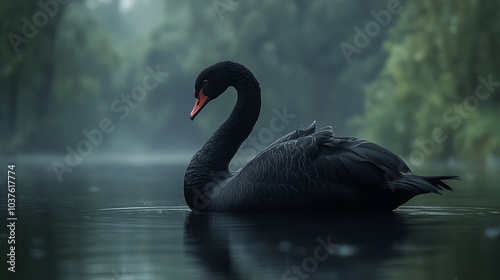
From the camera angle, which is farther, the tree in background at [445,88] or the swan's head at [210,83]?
the tree in background at [445,88]

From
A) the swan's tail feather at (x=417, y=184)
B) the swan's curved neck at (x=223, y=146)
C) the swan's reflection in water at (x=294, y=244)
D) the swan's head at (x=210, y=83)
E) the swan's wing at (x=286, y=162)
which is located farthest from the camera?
the swan's head at (x=210, y=83)

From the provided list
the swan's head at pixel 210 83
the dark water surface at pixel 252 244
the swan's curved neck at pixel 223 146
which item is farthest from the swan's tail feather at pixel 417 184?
the swan's head at pixel 210 83

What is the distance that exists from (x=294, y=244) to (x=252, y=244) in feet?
0.81

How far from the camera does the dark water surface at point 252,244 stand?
475 cm

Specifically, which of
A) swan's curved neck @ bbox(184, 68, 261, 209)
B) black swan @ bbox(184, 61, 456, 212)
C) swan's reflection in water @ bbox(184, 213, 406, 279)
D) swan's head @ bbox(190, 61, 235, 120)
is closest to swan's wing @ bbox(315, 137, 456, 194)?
black swan @ bbox(184, 61, 456, 212)

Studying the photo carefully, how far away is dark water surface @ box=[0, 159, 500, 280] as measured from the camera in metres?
4.75

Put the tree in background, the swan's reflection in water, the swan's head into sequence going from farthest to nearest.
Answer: the tree in background
the swan's head
the swan's reflection in water

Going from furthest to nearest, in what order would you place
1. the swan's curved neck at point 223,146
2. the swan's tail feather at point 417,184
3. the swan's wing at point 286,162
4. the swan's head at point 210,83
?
the swan's head at point 210,83
the swan's curved neck at point 223,146
the swan's wing at point 286,162
the swan's tail feather at point 417,184

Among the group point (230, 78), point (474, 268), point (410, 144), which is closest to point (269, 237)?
point (474, 268)

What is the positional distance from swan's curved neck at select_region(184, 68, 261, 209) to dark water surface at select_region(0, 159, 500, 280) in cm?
32

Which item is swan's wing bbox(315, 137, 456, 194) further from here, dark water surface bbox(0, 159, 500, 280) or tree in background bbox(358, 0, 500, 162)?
tree in background bbox(358, 0, 500, 162)

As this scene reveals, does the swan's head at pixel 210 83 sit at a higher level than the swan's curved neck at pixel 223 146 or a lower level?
higher

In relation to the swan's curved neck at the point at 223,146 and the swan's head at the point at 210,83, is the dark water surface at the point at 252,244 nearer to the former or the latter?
the swan's curved neck at the point at 223,146

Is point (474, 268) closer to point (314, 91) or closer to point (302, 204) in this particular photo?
point (302, 204)
